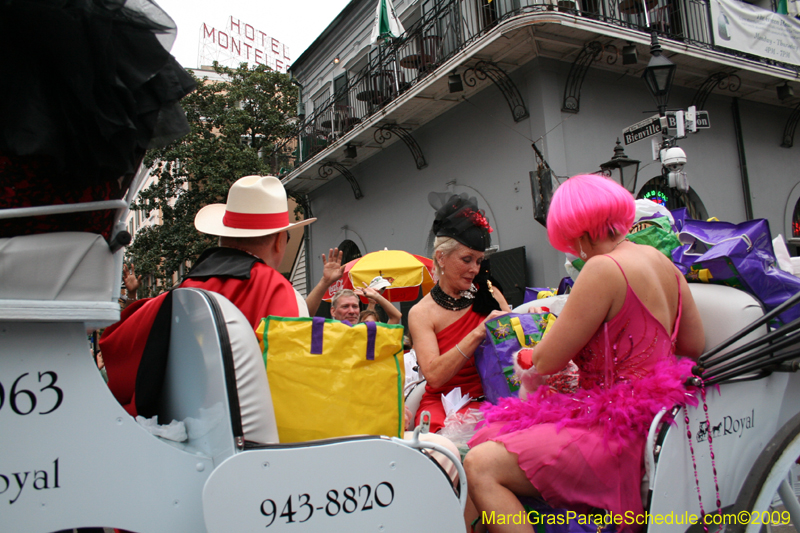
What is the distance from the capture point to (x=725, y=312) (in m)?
2.30

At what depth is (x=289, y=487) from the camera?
1539 millimetres

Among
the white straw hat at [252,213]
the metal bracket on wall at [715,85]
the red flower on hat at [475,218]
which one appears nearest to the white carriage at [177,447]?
the white straw hat at [252,213]

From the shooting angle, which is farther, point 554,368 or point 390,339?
point 554,368

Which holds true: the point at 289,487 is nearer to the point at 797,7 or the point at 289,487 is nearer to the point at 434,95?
the point at 434,95

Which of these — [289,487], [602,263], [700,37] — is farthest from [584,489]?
[700,37]

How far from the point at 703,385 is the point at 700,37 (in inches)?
410

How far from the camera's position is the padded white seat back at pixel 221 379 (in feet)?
4.93

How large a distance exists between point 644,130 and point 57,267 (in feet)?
25.2

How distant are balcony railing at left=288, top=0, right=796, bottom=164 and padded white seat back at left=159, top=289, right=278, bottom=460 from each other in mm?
7242

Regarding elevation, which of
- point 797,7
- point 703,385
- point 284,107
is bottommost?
point 703,385

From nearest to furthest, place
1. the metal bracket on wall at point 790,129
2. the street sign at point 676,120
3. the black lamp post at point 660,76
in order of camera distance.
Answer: the black lamp post at point 660,76 → the street sign at point 676,120 → the metal bracket on wall at point 790,129

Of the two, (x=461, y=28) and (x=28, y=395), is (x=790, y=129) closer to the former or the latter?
(x=461, y=28)

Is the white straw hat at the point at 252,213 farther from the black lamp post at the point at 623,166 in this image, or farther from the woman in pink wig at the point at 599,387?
the black lamp post at the point at 623,166

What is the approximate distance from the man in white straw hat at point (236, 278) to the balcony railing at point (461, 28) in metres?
6.30
